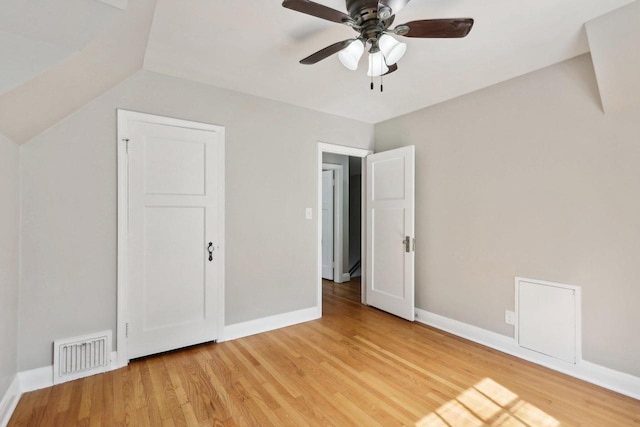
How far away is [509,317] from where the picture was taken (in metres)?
2.72

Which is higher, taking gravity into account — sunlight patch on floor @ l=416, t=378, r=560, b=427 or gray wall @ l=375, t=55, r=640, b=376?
gray wall @ l=375, t=55, r=640, b=376

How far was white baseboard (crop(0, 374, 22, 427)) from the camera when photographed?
1.77 metres

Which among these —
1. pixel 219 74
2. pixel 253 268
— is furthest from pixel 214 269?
pixel 219 74

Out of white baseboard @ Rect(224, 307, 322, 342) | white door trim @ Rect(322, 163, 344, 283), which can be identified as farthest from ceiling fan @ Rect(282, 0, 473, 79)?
white door trim @ Rect(322, 163, 344, 283)

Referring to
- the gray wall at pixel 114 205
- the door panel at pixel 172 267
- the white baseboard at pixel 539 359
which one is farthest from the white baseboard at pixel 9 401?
the white baseboard at pixel 539 359

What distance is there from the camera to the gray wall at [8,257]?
69.3 inches

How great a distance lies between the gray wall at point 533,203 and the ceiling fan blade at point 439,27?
1.44 meters

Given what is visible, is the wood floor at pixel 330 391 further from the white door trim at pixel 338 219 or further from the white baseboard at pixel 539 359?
the white door trim at pixel 338 219

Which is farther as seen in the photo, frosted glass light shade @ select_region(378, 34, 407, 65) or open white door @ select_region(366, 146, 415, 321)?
open white door @ select_region(366, 146, 415, 321)

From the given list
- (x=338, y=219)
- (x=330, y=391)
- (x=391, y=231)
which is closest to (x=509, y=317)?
(x=391, y=231)

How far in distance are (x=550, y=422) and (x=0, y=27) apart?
3594 millimetres

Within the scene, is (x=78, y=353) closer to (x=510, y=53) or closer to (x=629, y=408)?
(x=629, y=408)

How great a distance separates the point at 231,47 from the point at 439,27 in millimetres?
1497

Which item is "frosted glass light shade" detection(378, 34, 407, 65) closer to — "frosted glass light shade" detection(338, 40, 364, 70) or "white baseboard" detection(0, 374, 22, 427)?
"frosted glass light shade" detection(338, 40, 364, 70)
